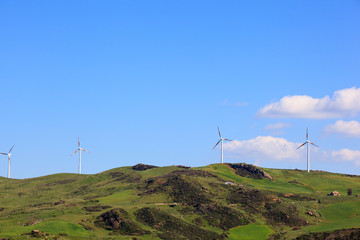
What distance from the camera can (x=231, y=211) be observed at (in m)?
150

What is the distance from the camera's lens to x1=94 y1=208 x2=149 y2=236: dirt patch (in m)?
122

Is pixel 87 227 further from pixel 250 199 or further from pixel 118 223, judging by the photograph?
pixel 250 199

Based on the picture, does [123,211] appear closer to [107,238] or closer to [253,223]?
[107,238]

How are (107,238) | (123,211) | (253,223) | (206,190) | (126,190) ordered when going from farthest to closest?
(126,190) < (206,190) < (253,223) < (123,211) < (107,238)

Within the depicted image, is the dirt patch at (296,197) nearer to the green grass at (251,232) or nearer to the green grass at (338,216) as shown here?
the green grass at (338,216)

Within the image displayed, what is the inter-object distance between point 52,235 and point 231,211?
65.0 metres

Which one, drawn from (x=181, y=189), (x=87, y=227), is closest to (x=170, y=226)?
(x=87, y=227)

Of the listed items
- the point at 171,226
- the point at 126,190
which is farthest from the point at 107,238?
the point at 126,190

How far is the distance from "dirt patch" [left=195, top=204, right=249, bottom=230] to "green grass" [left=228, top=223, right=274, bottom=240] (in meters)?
2.84

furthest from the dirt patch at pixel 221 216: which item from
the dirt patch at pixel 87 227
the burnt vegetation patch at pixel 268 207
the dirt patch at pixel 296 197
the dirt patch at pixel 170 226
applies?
the dirt patch at pixel 296 197

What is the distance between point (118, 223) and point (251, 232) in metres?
39.7

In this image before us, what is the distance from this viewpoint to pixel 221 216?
476ft

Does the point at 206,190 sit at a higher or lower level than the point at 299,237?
higher

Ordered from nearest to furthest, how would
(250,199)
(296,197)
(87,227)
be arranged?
(87,227), (250,199), (296,197)
